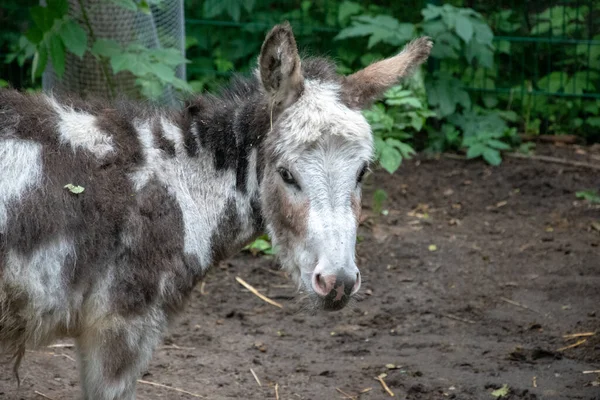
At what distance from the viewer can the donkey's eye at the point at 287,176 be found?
3.48m

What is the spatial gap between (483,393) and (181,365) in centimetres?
167

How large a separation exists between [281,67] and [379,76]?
0.54 meters

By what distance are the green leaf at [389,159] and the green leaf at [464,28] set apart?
1732 millimetres

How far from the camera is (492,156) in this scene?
7922mm

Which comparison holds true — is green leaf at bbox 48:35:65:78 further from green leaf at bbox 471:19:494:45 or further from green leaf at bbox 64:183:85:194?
green leaf at bbox 471:19:494:45

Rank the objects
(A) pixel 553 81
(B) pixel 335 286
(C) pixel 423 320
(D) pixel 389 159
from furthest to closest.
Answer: (A) pixel 553 81 < (D) pixel 389 159 < (C) pixel 423 320 < (B) pixel 335 286

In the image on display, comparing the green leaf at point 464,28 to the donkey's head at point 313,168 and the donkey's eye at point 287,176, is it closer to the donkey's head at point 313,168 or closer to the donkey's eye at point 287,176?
the donkey's head at point 313,168

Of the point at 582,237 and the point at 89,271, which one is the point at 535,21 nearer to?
the point at 582,237

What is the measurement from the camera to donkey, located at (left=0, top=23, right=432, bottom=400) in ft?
10.9

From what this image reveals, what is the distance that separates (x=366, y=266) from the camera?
20.2ft

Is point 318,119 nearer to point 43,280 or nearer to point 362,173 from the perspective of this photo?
point 362,173

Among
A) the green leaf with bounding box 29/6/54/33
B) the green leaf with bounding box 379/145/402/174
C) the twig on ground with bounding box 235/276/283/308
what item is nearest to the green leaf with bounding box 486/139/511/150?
the green leaf with bounding box 379/145/402/174

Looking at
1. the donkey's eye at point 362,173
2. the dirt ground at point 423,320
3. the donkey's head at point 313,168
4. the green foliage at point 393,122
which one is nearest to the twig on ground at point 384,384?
the dirt ground at point 423,320

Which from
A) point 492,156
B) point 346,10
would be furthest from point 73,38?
point 492,156
